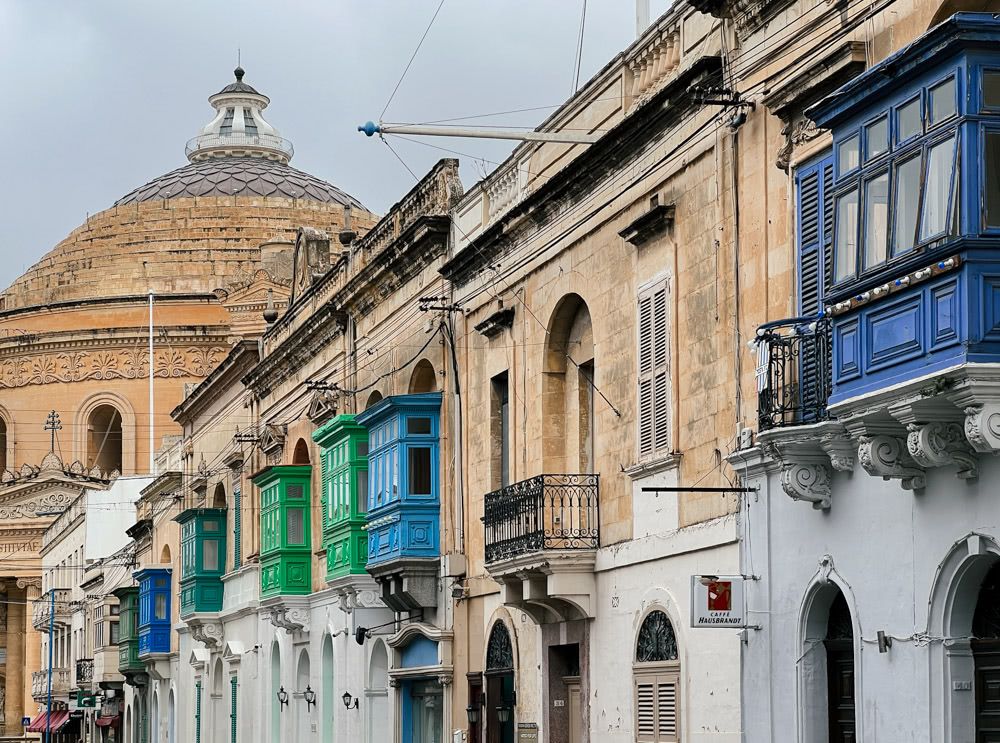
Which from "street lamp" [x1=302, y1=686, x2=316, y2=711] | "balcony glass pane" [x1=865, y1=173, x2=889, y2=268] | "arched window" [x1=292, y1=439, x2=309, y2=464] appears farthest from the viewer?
"arched window" [x1=292, y1=439, x2=309, y2=464]

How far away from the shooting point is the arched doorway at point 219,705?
41.5 meters

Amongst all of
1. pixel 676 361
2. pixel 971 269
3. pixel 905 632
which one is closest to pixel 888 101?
pixel 971 269

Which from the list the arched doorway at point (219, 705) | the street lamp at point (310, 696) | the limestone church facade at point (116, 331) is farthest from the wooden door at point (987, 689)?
the limestone church facade at point (116, 331)

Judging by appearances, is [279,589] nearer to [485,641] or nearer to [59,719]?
[485,641]

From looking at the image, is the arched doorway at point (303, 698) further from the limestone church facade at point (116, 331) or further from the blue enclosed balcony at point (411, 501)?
the limestone church facade at point (116, 331)

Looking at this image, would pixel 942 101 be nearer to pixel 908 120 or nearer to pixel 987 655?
pixel 908 120

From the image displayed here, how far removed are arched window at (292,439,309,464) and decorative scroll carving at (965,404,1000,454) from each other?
24.6 meters

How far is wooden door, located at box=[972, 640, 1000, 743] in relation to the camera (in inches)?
512

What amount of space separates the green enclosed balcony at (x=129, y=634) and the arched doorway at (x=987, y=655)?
41979 millimetres

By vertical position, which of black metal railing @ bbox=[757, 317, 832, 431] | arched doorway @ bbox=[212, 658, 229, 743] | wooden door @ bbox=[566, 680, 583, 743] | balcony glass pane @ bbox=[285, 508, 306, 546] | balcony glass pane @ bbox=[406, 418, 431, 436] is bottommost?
arched doorway @ bbox=[212, 658, 229, 743]

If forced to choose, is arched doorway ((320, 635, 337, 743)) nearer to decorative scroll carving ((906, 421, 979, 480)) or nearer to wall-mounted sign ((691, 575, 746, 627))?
wall-mounted sign ((691, 575, 746, 627))

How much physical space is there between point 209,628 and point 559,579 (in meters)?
23.1

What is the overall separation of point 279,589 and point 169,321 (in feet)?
159

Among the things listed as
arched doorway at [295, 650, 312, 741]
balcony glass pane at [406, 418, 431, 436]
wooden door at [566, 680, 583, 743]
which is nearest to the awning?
arched doorway at [295, 650, 312, 741]
